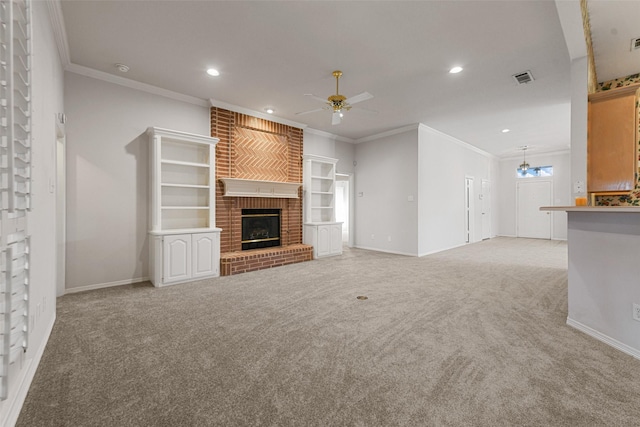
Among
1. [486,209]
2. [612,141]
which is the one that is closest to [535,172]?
[486,209]

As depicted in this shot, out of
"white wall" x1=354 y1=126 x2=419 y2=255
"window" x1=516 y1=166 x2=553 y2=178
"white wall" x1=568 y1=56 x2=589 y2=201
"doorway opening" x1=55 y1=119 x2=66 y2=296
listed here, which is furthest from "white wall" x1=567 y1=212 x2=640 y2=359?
"window" x1=516 y1=166 x2=553 y2=178

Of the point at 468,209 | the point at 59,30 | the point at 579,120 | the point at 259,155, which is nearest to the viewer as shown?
the point at 579,120

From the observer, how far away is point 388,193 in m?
6.97

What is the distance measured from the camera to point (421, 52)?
3.37 m

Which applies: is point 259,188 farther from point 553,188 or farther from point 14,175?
point 553,188

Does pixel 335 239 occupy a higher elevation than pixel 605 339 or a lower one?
higher

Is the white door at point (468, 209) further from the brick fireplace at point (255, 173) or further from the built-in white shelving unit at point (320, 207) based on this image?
the brick fireplace at point (255, 173)

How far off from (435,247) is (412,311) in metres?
4.28

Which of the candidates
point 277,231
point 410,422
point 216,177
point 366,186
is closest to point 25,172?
Answer: point 410,422

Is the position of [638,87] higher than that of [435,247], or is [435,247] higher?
[638,87]

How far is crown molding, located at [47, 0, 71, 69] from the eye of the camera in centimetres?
255

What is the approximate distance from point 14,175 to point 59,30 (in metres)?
2.61

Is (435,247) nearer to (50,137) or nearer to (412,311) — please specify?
(412,311)

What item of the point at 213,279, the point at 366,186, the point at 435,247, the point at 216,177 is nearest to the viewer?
the point at 213,279
